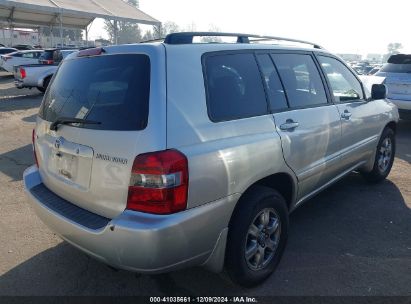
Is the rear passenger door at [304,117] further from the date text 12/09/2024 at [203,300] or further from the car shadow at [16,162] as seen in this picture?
the car shadow at [16,162]

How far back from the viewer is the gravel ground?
2.89 metres

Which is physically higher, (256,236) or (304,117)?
(304,117)

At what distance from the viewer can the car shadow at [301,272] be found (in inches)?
113

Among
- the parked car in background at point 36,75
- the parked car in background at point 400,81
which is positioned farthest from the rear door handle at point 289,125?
the parked car in background at point 36,75

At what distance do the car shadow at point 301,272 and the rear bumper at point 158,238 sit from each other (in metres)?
0.54

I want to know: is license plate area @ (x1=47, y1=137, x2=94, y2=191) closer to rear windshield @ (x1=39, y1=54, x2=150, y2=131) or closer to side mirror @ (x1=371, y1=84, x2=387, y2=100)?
rear windshield @ (x1=39, y1=54, x2=150, y2=131)

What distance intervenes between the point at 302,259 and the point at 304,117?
4.20 ft

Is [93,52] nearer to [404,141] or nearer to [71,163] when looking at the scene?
[71,163]

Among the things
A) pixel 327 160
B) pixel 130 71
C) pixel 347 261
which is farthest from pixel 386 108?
pixel 130 71

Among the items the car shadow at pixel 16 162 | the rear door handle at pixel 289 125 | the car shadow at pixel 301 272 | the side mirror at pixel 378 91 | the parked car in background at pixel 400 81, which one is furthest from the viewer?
the parked car in background at pixel 400 81

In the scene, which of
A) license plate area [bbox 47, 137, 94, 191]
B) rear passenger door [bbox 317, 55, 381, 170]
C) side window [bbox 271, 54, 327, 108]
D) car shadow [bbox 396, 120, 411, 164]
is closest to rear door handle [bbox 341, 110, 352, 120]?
rear passenger door [bbox 317, 55, 381, 170]

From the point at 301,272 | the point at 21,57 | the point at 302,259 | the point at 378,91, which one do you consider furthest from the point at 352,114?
the point at 21,57

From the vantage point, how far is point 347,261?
326 centimetres

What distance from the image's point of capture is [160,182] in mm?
2170
